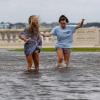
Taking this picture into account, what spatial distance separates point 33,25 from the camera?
17719mm

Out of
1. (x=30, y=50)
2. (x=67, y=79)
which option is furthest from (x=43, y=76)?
(x=30, y=50)

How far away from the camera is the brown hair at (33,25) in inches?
691

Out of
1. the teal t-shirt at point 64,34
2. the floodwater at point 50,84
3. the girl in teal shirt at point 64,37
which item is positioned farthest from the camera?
the teal t-shirt at point 64,34

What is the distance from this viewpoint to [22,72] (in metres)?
17.1

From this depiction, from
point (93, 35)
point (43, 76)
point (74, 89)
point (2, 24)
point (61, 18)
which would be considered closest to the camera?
point (74, 89)

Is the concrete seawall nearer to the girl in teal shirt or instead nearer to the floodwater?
the girl in teal shirt

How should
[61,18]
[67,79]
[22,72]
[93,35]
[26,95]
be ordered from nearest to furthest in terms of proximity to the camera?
[26,95] < [67,79] < [22,72] < [61,18] < [93,35]

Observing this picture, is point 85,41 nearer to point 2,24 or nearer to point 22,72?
point 2,24

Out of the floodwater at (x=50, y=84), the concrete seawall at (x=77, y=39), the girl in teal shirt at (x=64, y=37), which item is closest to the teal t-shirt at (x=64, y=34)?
the girl in teal shirt at (x=64, y=37)

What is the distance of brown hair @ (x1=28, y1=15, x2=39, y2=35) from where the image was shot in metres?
17.6

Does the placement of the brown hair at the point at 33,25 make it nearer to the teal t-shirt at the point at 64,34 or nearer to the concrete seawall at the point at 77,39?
the teal t-shirt at the point at 64,34

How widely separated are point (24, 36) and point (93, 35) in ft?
85.7

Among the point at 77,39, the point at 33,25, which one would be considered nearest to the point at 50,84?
the point at 33,25

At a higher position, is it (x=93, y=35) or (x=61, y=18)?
(x=61, y=18)
